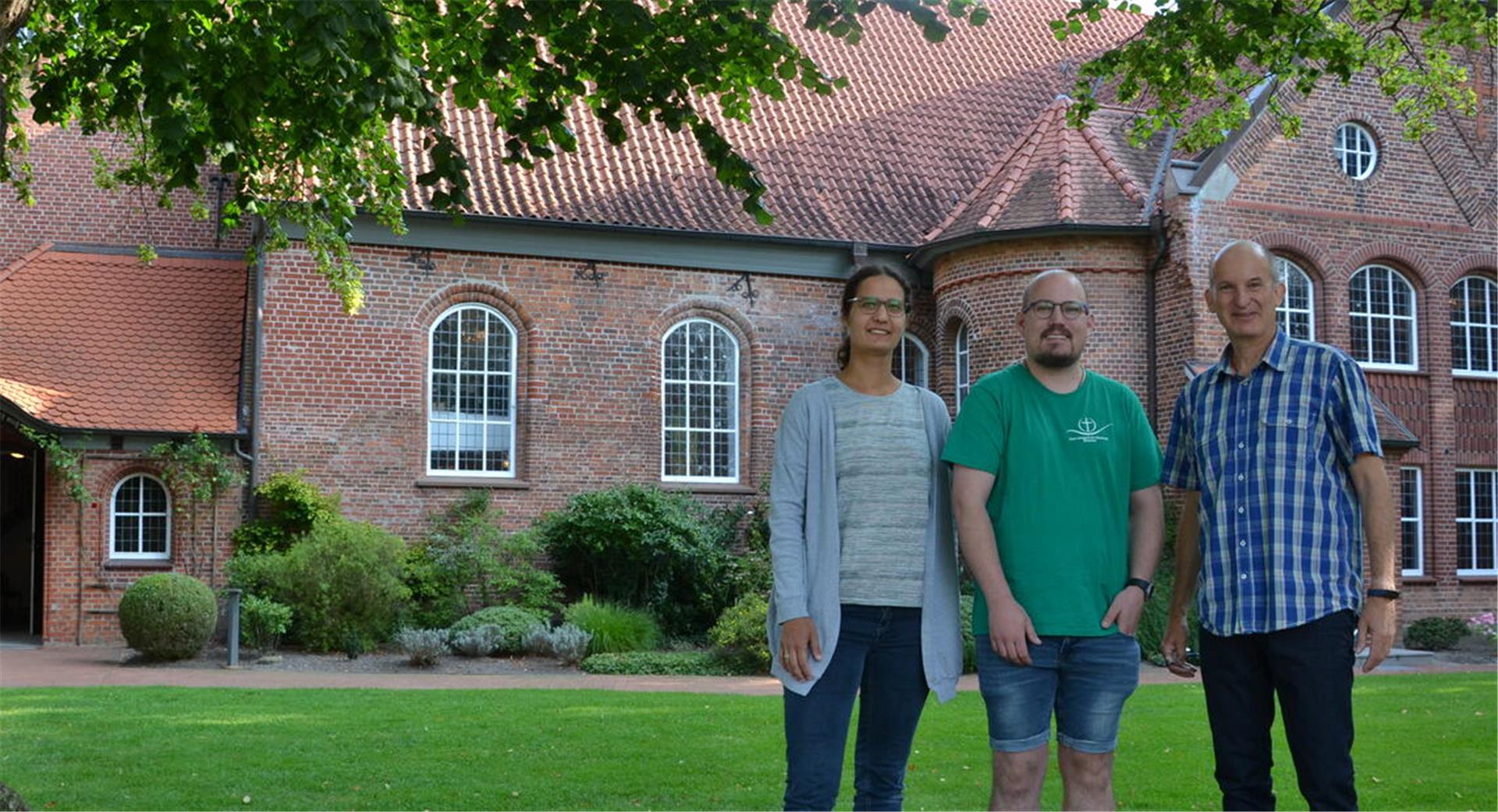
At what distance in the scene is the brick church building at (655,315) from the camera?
1847cm

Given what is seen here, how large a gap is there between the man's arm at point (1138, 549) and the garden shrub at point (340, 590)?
13.4 meters

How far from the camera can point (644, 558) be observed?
18.4 metres

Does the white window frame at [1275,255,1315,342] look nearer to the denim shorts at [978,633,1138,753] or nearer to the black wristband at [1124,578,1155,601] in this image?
the black wristband at [1124,578,1155,601]

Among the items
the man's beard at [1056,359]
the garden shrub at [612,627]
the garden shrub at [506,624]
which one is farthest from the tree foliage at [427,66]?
the garden shrub at [612,627]

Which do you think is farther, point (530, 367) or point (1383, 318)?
point (1383, 318)

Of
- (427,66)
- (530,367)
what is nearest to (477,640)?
(530,367)

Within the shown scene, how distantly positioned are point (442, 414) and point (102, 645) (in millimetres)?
5093

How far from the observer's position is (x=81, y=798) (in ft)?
23.9

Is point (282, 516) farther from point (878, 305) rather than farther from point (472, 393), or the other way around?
point (878, 305)

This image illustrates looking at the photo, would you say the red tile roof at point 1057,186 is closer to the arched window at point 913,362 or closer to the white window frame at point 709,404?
the arched window at point 913,362

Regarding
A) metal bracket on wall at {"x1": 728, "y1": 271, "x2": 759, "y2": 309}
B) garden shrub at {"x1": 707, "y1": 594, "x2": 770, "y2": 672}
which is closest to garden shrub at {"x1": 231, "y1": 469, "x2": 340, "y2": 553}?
garden shrub at {"x1": 707, "y1": 594, "x2": 770, "y2": 672}

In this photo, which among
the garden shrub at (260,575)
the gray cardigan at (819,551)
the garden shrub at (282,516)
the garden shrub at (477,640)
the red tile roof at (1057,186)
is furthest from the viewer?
the red tile roof at (1057,186)

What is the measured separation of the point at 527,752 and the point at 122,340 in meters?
12.7

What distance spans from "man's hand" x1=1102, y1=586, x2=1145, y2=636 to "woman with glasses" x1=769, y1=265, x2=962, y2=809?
469mm
